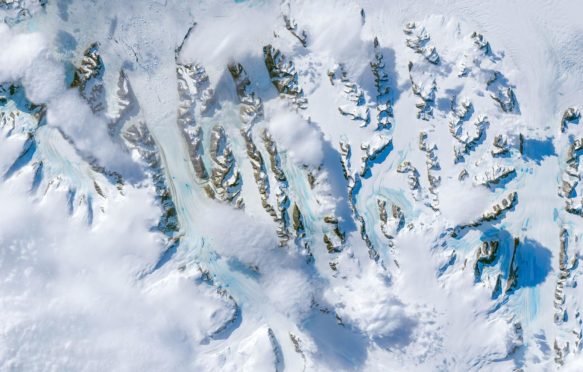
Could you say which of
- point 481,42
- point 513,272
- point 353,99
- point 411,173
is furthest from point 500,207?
point 353,99

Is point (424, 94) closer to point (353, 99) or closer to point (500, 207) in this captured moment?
point (353, 99)

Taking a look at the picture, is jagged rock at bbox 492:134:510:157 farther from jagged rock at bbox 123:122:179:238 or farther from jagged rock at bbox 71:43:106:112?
jagged rock at bbox 71:43:106:112

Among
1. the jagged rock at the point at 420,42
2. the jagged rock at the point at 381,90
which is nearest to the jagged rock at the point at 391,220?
the jagged rock at the point at 381,90

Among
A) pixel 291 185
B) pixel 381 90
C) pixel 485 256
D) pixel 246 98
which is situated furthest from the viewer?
pixel 246 98

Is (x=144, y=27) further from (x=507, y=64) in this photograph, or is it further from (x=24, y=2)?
(x=507, y=64)

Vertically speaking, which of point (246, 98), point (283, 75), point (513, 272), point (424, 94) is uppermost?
point (283, 75)

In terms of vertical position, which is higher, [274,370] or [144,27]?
[144,27]

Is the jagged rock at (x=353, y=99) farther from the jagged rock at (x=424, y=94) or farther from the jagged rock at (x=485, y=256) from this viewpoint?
the jagged rock at (x=485, y=256)

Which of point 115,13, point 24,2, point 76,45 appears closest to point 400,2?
point 115,13
